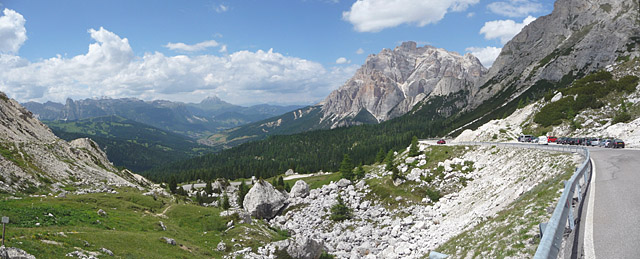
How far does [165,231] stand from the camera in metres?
38.7

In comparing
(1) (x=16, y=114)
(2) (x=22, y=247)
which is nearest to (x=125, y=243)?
(2) (x=22, y=247)

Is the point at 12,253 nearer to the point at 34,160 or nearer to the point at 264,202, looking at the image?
the point at 34,160

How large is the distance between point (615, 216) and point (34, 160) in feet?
262

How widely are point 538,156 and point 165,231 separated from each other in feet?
158

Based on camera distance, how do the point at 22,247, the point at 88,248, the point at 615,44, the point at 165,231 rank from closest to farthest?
the point at 22,247
the point at 88,248
the point at 165,231
the point at 615,44

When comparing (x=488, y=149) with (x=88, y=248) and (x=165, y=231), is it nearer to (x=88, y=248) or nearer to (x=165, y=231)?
(x=165, y=231)

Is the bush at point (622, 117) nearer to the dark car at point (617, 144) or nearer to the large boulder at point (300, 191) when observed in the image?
the dark car at point (617, 144)

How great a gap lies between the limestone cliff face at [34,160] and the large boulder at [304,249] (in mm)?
38502

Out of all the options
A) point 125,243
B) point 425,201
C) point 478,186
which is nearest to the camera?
point 125,243


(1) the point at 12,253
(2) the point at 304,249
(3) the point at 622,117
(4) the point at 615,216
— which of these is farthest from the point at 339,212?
(3) the point at 622,117

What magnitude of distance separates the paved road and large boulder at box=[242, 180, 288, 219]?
212 ft

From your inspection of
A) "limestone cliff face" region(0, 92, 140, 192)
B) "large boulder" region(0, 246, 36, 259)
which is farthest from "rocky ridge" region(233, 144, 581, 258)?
"limestone cliff face" region(0, 92, 140, 192)

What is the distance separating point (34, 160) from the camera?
189ft

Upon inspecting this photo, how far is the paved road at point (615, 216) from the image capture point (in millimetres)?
9828
